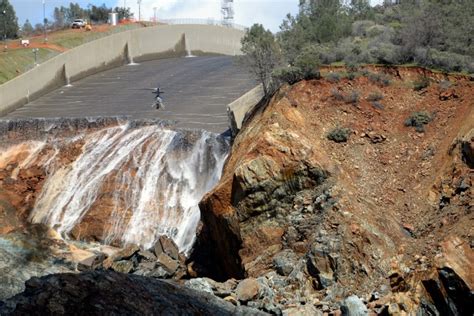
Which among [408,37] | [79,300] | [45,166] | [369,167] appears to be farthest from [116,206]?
[79,300]

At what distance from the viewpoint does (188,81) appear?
47.8 meters

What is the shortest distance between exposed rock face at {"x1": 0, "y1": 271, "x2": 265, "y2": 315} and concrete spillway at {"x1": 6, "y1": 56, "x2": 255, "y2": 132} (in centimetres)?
1669

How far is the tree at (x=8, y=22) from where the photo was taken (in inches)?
2484

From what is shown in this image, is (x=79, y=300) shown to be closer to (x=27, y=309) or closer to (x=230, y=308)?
(x=27, y=309)

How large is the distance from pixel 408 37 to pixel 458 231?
12.9 metres

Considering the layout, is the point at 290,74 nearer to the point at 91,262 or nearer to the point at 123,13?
the point at 91,262

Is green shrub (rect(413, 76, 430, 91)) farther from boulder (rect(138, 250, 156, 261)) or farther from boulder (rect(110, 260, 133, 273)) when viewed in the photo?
boulder (rect(110, 260, 133, 273))

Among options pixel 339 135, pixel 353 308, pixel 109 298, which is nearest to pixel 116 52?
pixel 339 135

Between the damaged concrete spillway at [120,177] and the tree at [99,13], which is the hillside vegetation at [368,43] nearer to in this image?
the damaged concrete spillway at [120,177]

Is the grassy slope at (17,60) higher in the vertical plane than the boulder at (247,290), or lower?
higher

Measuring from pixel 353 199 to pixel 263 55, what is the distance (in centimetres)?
1310

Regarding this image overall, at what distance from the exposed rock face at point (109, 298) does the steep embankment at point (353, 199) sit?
1.85 m

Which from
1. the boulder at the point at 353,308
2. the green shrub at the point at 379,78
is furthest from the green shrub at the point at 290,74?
the boulder at the point at 353,308

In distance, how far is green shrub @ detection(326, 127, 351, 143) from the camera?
24.4 m
